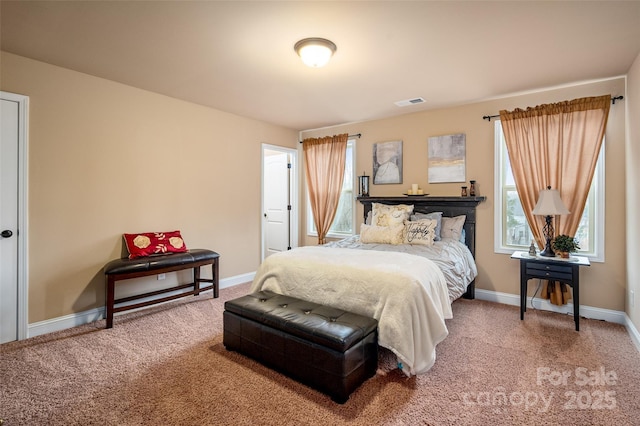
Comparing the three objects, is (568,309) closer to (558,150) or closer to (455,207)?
(455,207)

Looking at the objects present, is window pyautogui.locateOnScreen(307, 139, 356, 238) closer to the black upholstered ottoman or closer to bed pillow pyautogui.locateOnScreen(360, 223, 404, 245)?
bed pillow pyautogui.locateOnScreen(360, 223, 404, 245)

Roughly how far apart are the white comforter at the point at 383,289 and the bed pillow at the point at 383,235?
863 mm

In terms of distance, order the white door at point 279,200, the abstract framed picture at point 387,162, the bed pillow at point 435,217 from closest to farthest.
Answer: the bed pillow at point 435,217
the abstract framed picture at point 387,162
the white door at point 279,200

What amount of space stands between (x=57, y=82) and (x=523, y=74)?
455cm

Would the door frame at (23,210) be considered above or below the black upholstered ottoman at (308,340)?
above

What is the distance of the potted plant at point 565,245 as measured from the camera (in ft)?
10.1

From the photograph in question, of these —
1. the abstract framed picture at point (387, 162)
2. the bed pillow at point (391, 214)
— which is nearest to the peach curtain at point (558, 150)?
the bed pillow at point (391, 214)

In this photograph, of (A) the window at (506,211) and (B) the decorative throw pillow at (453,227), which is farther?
(B) the decorative throw pillow at (453,227)

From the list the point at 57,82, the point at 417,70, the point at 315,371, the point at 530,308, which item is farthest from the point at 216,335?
the point at 530,308

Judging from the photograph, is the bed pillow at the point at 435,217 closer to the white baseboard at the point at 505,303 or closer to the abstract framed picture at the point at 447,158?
the abstract framed picture at the point at 447,158

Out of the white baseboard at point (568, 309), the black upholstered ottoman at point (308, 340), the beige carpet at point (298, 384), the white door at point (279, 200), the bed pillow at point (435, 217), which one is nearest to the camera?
the beige carpet at point (298, 384)

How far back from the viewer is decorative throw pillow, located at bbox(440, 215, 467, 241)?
3.87 metres

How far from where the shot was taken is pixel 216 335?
2.90 m

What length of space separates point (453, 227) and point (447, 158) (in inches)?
37.5
